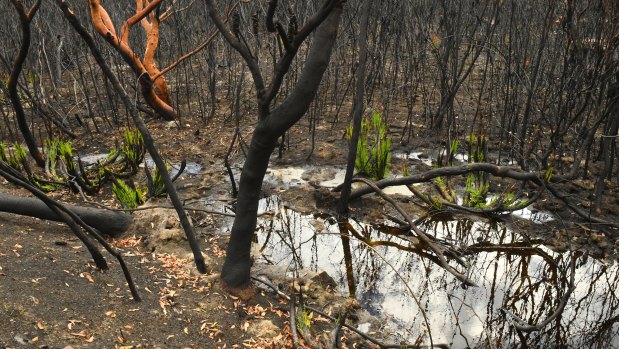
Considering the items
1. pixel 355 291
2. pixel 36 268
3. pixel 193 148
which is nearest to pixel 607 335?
pixel 355 291

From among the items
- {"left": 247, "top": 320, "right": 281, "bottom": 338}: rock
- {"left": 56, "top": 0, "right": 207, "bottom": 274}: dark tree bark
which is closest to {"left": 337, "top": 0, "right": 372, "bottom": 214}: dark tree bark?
{"left": 56, "top": 0, "right": 207, "bottom": 274}: dark tree bark

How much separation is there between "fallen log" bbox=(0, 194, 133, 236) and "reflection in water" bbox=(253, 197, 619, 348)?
1103 millimetres

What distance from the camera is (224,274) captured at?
10.3 feet

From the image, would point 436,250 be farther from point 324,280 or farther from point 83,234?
point 83,234

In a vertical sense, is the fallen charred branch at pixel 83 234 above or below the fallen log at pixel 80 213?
above

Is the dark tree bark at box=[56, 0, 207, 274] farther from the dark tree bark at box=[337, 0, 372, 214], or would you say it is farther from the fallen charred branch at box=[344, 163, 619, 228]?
the fallen charred branch at box=[344, 163, 619, 228]

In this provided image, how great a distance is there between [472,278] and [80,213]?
2.80 metres

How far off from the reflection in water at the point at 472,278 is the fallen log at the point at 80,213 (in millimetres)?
1103

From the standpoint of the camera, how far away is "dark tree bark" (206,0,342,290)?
2.29 meters

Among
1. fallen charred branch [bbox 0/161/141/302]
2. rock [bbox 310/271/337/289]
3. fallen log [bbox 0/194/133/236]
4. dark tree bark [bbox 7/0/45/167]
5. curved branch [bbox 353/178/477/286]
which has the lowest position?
rock [bbox 310/271/337/289]

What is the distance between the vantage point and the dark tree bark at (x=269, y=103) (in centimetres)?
229

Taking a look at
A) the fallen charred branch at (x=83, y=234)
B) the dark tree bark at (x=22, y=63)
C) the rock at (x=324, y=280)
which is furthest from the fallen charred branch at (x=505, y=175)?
the dark tree bark at (x=22, y=63)

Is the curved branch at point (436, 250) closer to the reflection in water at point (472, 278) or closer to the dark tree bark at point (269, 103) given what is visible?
the reflection in water at point (472, 278)

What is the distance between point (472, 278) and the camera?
374 cm
